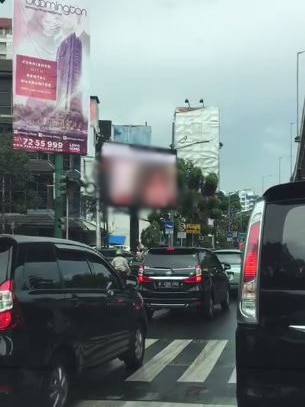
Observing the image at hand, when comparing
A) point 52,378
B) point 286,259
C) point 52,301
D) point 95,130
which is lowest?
point 52,378

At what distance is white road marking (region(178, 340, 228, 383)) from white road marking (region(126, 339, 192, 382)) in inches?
14.0

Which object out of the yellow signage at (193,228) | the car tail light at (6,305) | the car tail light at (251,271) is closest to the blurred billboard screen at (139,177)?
the car tail light at (6,305)

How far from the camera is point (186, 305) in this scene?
13594mm

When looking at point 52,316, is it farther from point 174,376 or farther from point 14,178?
point 14,178

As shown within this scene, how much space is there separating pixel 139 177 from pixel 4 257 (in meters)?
5.24

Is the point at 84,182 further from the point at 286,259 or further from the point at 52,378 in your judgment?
the point at 286,259

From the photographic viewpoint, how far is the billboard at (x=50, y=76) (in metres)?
26.0

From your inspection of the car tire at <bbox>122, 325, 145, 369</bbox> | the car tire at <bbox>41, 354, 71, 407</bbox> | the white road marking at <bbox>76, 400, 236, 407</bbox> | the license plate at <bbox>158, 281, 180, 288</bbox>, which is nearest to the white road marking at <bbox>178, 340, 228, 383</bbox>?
the car tire at <bbox>122, 325, 145, 369</bbox>

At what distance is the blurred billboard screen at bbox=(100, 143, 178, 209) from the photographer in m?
Result: 10.4

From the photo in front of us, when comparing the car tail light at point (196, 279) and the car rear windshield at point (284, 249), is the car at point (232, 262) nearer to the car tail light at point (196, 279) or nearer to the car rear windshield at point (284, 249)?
the car tail light at point (196, 279)

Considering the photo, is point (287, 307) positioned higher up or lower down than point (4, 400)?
higher up

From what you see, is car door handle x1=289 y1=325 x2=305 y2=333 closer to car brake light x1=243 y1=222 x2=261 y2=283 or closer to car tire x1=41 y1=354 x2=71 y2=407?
car brake light x1=243 y1=222 x2=261 y2=283

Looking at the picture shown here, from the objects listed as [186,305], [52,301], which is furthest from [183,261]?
[52,301]

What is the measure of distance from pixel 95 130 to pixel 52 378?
5087 cm
